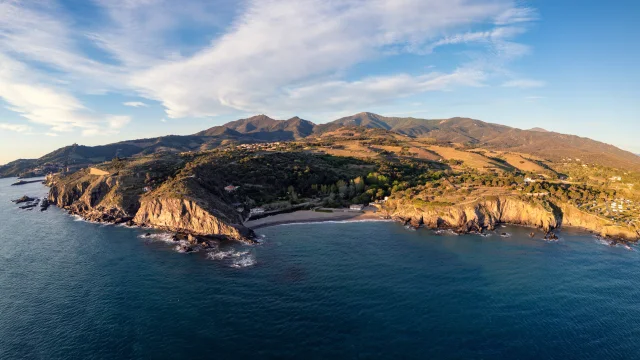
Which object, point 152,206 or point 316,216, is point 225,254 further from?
point 152,206

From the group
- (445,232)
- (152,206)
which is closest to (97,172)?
(152,206)

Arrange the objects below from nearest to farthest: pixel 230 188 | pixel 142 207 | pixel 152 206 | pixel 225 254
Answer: pixel 225 254
pixel 152 206
pixel 142 207
pixel 230 188

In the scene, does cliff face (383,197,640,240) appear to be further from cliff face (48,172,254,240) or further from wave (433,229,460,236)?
cliff face (48,172,254,240)

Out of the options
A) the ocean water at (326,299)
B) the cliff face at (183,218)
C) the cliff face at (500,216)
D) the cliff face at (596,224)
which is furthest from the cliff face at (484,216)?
the cliff face at (183,218)

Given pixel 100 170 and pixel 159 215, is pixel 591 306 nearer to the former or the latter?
pixel 159 215

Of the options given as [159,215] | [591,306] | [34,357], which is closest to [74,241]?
[159,215]

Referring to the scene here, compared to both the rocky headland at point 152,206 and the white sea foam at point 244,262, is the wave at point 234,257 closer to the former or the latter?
the white sea foam at point 244,262

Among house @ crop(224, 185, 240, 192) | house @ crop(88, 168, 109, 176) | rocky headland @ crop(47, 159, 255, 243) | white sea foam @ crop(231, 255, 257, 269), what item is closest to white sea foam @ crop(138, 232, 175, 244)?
rocky headland @ crop(47, 159, 255, 243)
